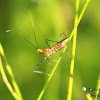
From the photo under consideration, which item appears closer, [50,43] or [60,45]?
[60,45]

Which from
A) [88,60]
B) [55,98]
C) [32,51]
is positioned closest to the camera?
[55,98]

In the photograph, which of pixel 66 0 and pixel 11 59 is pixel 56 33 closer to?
pixel 66 0

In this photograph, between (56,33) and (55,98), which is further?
(56,33)

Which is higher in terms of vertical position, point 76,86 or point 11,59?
point 11,59

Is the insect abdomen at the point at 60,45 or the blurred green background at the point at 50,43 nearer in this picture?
the insect abdomen at the point at 60,45

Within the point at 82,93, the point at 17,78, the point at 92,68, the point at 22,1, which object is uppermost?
the point at 22,1

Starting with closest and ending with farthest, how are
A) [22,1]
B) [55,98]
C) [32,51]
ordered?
[55,98]
[32,51]
[22,1]

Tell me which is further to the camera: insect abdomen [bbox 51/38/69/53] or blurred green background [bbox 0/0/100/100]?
blurred green background [bbox 0/0/100/100]

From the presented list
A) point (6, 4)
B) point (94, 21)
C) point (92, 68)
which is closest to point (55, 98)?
point (92, 68)
